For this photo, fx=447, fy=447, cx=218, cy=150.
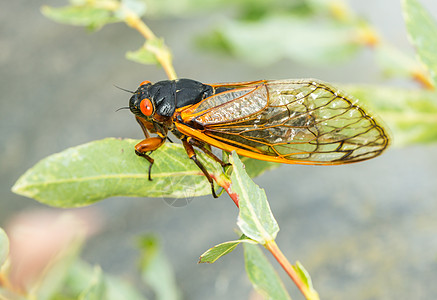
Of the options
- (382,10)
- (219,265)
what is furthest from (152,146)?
(382,10)

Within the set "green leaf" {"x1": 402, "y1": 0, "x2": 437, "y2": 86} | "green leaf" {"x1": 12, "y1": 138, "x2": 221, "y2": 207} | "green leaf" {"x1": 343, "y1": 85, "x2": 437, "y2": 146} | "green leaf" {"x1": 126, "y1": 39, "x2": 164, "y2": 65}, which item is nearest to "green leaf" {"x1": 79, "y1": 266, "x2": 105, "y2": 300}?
"green leaf" {"x1": 12, "y1": 138, "x2": 221, "y2": 207}

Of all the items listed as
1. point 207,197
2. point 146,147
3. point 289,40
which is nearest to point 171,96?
point 146,147

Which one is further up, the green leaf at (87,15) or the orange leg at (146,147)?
the green leaf at (87,15)

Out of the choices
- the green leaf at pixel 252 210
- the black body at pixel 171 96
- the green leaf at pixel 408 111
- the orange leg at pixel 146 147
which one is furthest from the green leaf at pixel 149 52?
the green leaf at pixel 408 111

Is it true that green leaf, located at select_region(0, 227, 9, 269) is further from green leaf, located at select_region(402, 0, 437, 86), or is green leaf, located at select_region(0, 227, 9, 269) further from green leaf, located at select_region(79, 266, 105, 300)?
green leaf, located at select_region(402, 0, 437, 86)

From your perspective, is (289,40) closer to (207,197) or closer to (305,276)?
(207,197)

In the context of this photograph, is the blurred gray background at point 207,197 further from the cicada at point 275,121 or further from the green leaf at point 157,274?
the cicada at point 275,121
